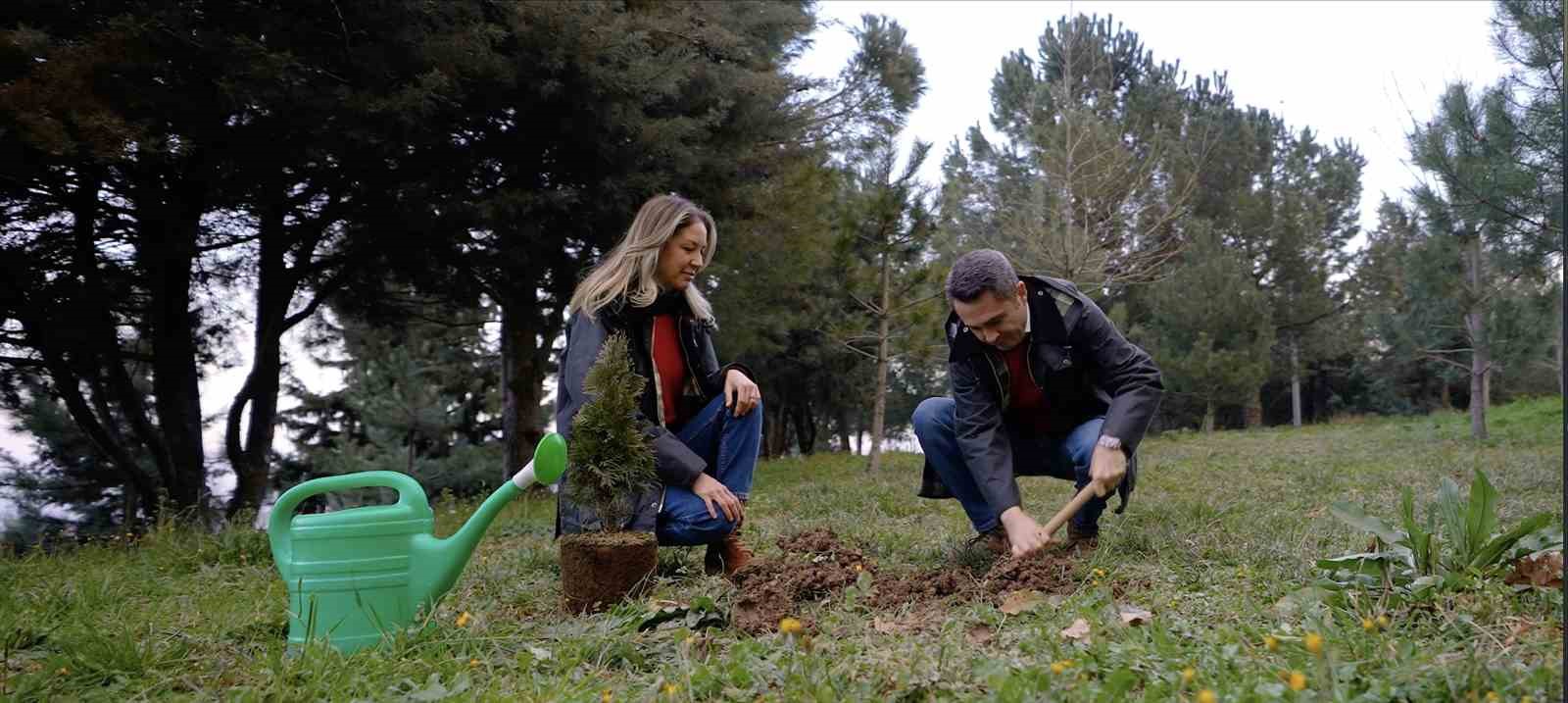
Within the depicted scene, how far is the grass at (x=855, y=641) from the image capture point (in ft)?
6.05

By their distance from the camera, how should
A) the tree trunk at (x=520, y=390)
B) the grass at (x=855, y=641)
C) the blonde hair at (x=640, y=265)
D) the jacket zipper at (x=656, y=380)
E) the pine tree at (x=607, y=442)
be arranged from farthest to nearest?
the tree trunk at (x=520, y=390), the jacket zipper at (x=656, y=380), the blonde hair at (x=640, y=265), the pine tree at (x=607, y=442), the grass at (x=855, y=641)

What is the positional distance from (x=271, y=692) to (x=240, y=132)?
5.65 m

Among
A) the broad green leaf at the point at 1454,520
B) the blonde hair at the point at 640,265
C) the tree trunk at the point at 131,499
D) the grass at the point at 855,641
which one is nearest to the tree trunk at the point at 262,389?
the tree trunk at the point at 131,499

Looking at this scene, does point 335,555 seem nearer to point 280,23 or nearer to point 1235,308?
point 280,23

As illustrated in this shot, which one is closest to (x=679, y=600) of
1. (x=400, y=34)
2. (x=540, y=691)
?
(x=540, y=691)

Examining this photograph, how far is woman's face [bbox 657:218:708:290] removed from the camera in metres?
3.47

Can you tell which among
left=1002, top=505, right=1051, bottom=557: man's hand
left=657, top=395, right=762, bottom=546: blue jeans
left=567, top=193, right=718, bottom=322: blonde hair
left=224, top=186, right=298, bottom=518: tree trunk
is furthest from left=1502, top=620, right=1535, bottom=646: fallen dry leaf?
left=224, top=186, right=298, bottom=518: tree trunk

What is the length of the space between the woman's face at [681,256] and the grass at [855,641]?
1.00 metres

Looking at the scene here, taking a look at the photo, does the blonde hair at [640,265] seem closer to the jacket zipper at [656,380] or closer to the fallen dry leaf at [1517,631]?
the jacket zipper at [656,380]

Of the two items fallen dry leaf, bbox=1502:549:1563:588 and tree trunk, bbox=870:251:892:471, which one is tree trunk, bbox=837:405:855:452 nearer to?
tree trunk, bbox=870:251:892:471

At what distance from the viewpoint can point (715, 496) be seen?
3184 mm

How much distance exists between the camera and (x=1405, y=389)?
25.0 m

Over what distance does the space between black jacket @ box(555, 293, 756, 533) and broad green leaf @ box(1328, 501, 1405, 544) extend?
1.80m

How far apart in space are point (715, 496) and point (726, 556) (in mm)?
380
